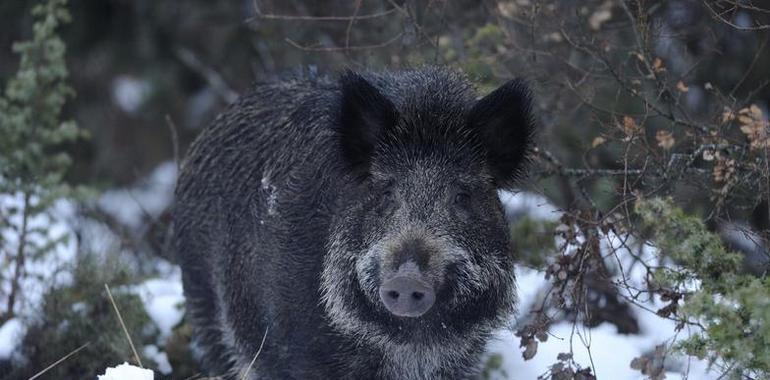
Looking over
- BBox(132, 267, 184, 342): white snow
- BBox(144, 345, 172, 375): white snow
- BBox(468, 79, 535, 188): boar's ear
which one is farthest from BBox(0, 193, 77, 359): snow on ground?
BBox(468, 79, 535, 188): boar's ear

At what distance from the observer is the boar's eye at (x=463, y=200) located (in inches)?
183

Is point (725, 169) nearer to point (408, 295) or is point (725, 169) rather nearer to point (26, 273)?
point (408, 295)

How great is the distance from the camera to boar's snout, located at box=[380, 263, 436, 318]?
4082mm

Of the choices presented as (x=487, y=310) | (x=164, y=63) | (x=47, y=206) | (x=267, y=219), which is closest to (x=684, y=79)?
(x=487, y=310)

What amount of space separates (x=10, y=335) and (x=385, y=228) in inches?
111

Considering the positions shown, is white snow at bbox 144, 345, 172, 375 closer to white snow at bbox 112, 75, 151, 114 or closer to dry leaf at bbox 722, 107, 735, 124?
dry leaf at bbox 722, 107, 735, 124

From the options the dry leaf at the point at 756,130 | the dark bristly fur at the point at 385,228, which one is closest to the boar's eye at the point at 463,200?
the dark bristly fur at the point at 385,228

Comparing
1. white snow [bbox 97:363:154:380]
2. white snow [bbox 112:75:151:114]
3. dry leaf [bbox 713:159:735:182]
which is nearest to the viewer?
white snow [bbox 97:363:154:380]

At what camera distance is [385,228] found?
4539 mm

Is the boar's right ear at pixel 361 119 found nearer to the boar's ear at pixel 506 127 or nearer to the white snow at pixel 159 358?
the boar's ear at pixel 506 127

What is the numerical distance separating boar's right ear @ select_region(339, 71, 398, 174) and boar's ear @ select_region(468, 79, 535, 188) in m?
0.39

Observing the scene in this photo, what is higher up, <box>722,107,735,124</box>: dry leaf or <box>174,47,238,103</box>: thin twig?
<box>174,47,238,103</box>: thin twig

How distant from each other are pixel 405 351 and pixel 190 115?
9.04 meters

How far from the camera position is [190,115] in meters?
13.3
